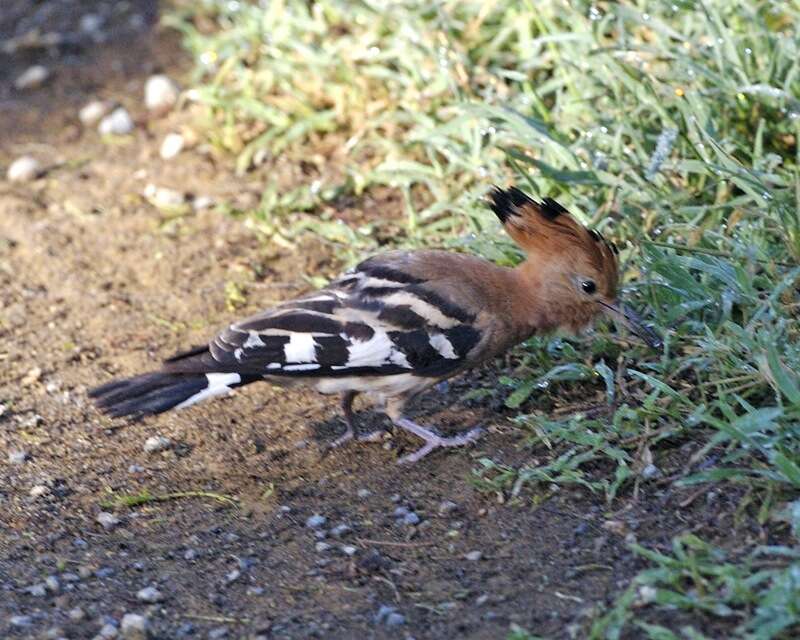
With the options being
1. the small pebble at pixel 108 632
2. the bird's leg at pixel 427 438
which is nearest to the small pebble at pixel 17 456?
the small pebble at pixel 108 632

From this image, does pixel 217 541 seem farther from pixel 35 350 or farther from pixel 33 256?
pixel 33 256

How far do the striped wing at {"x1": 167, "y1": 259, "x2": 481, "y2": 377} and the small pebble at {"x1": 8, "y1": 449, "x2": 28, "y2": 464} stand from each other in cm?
75

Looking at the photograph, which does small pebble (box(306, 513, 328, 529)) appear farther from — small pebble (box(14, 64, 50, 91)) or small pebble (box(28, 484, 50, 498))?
small pebble (box(14, 64, 50, 91))

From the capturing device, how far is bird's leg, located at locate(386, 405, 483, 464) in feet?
14.1

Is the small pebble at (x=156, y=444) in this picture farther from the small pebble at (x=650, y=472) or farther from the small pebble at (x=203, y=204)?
the small pebble at (x=203, y=204)

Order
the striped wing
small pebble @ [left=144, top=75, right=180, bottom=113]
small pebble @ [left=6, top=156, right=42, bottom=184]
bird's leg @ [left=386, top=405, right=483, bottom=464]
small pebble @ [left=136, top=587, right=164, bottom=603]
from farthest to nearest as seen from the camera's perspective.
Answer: small pebble @ [left=144, top=75, right=180, bottom=113] < small pebble @ [left=6, top=156, right=42, bottom=184] < bird's leg @ [left=386, top=405, right=483, bottom=464] < the striped wing < small pebble @ [left=136, top=587, right=164, bottom=603]

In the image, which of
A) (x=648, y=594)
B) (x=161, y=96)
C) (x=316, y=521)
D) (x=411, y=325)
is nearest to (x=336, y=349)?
(x=411, y=325)

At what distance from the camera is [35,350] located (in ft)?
17.2

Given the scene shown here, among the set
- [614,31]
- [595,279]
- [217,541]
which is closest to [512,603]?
[217,541]

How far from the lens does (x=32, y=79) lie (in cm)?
760

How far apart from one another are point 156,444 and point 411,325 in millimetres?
1004

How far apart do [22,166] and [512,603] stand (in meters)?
4.14

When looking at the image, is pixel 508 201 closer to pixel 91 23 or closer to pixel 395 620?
pixel 395 620

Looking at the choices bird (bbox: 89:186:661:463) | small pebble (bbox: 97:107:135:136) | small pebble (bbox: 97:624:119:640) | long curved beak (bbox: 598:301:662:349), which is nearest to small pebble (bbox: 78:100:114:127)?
small pebble (bbox: 97:107:135:136)
